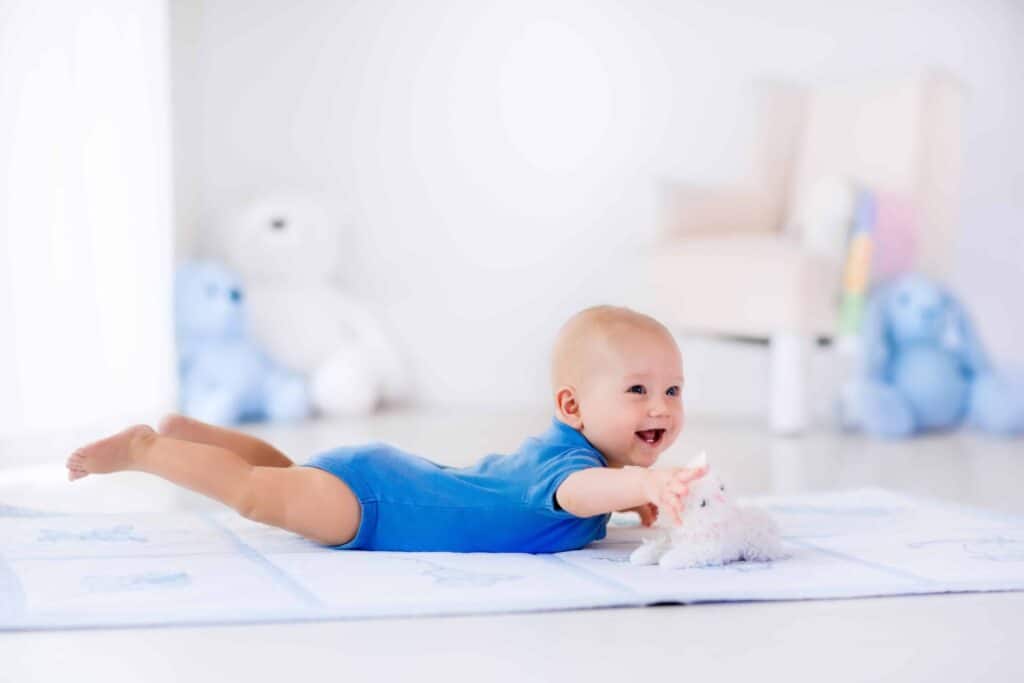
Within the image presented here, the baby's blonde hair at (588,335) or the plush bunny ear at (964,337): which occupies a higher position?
the baby's blonde hair at (588,335)

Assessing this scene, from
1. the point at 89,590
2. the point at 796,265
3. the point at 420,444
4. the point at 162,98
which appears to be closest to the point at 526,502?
the point at 89,590

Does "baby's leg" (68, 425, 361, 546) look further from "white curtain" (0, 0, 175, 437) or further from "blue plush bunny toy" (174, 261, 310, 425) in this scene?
"blue plush bunny toy" (174, 261, 310, 425)

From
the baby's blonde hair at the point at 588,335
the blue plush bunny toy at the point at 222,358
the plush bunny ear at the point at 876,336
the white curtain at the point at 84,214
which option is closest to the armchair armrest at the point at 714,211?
the plush bunny ear at the point at 876,336

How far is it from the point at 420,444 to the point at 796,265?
915 mm

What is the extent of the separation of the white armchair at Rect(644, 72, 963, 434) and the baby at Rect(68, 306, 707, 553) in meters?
1.68

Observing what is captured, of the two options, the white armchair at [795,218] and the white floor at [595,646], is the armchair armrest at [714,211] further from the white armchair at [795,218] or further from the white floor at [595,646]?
the white floor at [595,646]

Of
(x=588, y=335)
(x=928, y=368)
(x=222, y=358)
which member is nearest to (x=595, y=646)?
(x=588, y=335)

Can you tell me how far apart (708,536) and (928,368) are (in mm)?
1987

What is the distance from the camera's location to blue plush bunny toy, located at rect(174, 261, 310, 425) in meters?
3.22

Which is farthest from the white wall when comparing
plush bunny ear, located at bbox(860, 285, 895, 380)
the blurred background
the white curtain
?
plush bunny ear, located at bbox(860, 285, 895, 380)

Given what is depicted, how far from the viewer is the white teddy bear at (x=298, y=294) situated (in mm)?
3535

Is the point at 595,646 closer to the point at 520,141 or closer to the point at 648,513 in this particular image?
the point at 648,513

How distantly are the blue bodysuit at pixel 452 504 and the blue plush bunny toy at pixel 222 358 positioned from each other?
6.39 feet

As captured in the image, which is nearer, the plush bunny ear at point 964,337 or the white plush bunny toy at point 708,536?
the white plush bunny toy at point 708,536
